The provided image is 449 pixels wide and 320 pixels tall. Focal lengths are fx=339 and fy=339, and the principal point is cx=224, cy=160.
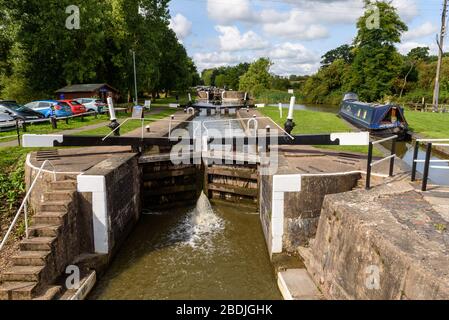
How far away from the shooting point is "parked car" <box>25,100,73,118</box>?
19413 mm

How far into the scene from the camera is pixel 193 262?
820 centimetres

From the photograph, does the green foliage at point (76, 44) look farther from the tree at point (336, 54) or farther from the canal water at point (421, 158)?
the tree at point (336, 54)

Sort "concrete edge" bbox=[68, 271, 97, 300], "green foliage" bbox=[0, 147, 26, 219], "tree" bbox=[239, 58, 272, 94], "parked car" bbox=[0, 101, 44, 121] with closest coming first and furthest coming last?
"concrete edge" bbox=[68, 271, 97, 300] → "green foliage" bbox=[0, 147, 26, 219] → "parked car" bbox=[0, 101, 44, 121] → "tree" bbox=[239, 58, 272, 94]

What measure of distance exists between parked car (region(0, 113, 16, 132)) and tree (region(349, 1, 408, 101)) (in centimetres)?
4064

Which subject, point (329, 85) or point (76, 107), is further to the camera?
point (329, 85)

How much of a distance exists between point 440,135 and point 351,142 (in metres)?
9.65

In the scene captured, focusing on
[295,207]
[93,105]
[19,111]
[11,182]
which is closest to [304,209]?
[295,207]

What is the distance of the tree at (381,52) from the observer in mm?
42406

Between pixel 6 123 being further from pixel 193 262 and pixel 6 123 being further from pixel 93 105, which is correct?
pixel 193 262

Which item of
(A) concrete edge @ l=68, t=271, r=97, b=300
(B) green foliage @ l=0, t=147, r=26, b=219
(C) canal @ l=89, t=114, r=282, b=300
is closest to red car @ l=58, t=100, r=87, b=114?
(B) green foliage @ l=0, t=147, r=26, b=219

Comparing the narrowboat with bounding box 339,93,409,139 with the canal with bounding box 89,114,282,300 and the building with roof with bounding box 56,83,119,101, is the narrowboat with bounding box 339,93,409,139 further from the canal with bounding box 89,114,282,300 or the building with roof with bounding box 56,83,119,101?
the building with roof with bounding box 56,83,119,101

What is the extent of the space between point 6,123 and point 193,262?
43.0ft

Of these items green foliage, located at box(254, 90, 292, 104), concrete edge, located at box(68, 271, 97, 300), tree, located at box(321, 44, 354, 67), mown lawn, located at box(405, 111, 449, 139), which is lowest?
concrete edge, located at box(68, 271, 97, 300)

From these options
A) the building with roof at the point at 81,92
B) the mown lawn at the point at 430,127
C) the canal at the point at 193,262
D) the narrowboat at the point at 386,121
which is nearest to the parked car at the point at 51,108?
the building with roof at the point at 81,92
